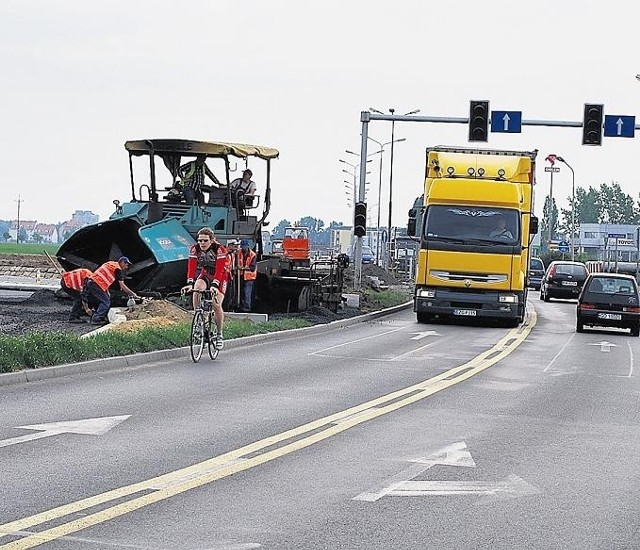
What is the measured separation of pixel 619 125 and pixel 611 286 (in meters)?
5.90

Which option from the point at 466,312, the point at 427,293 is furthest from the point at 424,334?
the point at 427,293

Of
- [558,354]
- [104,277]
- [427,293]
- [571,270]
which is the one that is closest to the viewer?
[558,354]

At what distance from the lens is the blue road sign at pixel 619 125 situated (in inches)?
1415

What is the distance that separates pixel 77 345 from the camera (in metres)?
17.0

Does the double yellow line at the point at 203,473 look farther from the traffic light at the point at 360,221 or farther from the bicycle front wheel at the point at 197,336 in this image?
the traffic light at the point at 360,221

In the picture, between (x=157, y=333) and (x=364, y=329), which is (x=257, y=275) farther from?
(x=157, y=333)

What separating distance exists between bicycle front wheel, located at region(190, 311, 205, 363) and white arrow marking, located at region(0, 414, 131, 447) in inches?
242

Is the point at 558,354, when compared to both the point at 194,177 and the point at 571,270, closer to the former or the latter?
the point at 194,177

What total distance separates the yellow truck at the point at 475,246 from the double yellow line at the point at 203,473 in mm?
14381

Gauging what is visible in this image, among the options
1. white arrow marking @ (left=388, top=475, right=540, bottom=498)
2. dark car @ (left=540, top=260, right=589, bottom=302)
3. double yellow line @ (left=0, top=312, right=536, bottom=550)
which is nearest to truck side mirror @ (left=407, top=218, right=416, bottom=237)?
double yellow line @ (left=0, top=312, right=536, bottom=550)

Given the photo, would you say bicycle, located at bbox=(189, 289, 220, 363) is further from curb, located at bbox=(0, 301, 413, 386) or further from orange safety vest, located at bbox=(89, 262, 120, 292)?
orange safety vest, located at bbox=(89, 262, 120, 292)

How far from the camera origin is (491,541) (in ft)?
24.1

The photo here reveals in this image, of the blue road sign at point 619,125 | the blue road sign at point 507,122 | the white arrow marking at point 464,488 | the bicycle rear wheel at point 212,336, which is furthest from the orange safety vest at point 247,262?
the white arrow marking at point 464,488

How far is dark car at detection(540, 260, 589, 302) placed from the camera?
171 ft
